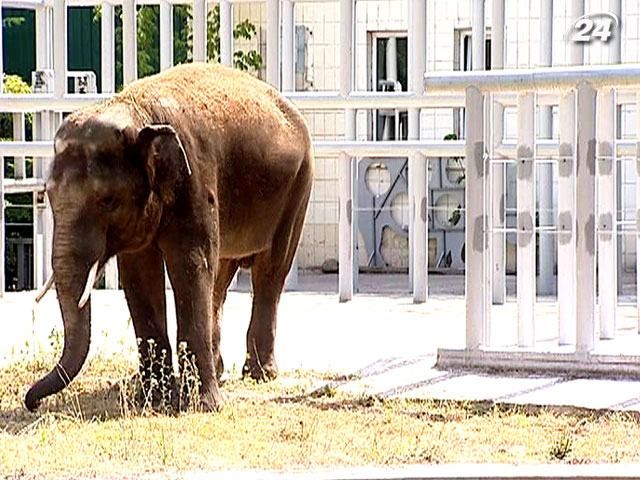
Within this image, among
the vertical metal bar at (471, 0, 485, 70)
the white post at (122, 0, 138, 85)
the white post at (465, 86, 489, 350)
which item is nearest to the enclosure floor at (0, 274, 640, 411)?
the white post at (465, 86, 489, 350)

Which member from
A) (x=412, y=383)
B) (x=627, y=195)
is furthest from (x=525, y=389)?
(x=627, y=195)

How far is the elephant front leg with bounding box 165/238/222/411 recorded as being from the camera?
941 centimetres

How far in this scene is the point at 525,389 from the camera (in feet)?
34.3

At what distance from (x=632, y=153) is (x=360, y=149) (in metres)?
2.90

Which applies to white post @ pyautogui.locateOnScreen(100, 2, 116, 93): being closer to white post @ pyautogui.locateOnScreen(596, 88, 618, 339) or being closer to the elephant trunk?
white post @ pyautogui.locateOnScreen(596, 88, 618, 339)

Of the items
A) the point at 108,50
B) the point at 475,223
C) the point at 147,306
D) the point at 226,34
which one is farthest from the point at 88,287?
the point at 108,50

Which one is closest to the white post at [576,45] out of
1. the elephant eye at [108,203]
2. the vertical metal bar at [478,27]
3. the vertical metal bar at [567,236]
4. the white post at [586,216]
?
the vertical metal bar at [478,27]

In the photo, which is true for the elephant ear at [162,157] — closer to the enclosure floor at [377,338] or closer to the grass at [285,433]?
Answer: the grass at [285,433]

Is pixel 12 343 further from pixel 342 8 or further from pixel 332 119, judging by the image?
pixel 332 119

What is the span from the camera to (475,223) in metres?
11.3

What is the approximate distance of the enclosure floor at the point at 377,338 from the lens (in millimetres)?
10438

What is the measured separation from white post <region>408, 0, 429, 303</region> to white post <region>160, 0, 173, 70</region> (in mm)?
2886

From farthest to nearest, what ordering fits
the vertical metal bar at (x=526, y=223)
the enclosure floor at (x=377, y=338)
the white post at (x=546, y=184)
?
1. the white post at (x=546, y=184)
2. the vertical metal bar at (x=526, y=223)
3. the enclosure floor at (x=377, y=338)

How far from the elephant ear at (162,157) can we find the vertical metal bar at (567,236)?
331 centimetres
